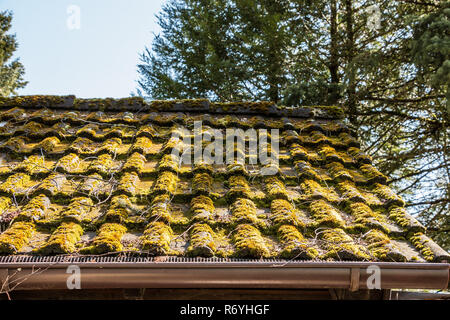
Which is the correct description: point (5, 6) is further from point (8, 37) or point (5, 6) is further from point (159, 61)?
point (159, 61)

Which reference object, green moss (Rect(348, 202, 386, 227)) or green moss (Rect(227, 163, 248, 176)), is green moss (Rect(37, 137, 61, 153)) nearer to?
green moss (Rect(227, 163, 248, 176))

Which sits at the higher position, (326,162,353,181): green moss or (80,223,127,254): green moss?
(326,162,353,181): green moss

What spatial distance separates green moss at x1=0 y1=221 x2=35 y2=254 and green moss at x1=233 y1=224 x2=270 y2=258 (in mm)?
1194

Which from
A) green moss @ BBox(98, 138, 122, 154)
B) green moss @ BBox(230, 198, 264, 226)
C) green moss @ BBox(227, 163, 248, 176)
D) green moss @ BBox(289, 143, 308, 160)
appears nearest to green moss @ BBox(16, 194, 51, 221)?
green moss @ BBox(98, 138, 122, 154)

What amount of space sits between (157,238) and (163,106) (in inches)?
93.2

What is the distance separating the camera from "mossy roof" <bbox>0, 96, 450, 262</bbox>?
2.18 metres

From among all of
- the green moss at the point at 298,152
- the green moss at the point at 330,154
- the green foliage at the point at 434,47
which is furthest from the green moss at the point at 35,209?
the green foliage at the point at 434,47

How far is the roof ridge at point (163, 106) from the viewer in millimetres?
4277

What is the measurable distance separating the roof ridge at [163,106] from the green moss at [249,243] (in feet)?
7.16

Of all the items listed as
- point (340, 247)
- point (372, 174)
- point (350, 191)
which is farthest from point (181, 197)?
point (372, 174)

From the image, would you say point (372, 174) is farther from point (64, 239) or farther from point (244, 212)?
point (64, 239)

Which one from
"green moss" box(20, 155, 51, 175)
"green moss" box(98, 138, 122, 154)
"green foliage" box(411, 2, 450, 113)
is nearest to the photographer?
"green moss" box(20, 155, 51, 175)
